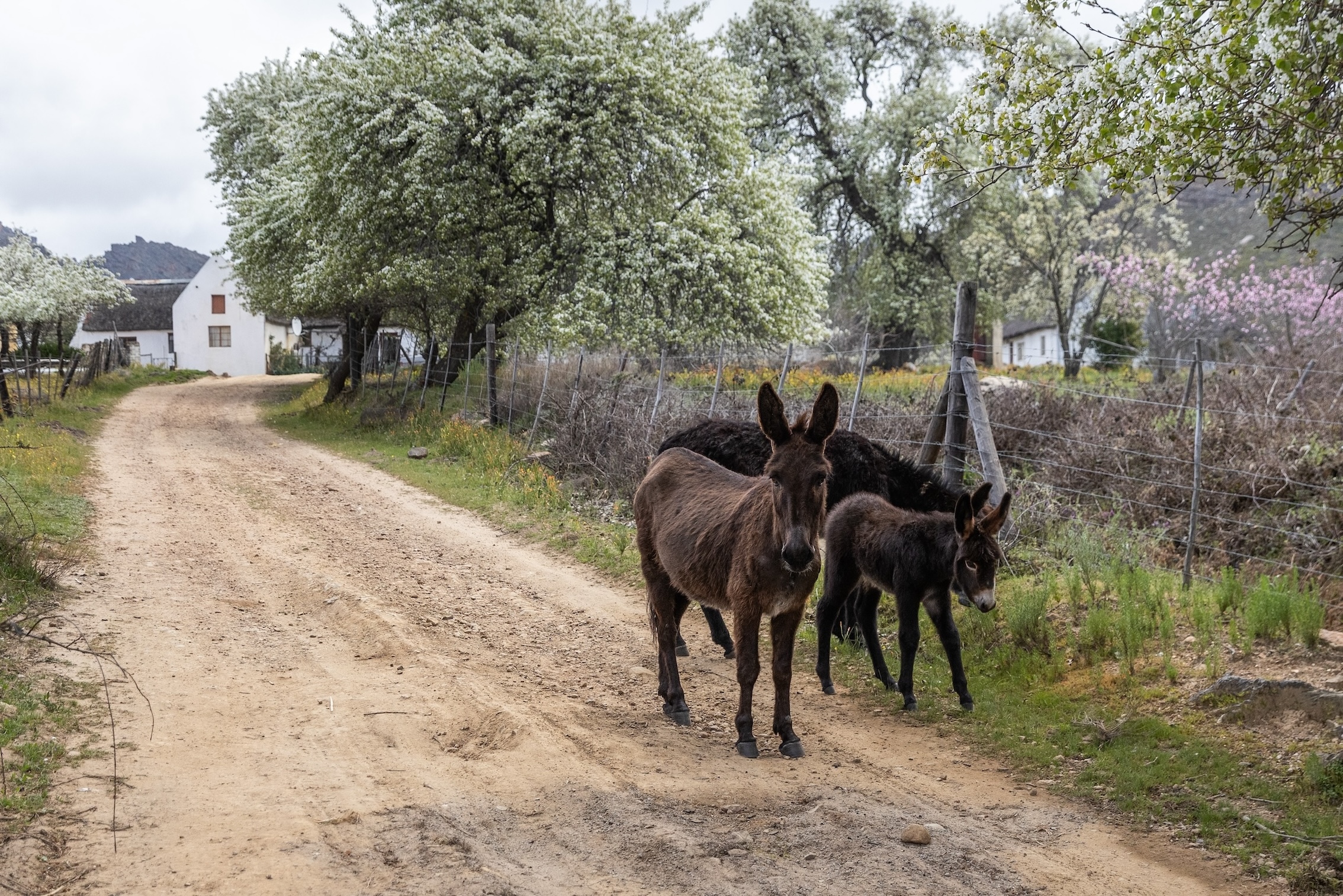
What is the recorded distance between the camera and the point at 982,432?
24.7ft

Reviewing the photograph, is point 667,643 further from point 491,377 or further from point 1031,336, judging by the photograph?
point 1031,336

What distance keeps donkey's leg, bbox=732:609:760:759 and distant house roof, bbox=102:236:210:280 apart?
18482 cm

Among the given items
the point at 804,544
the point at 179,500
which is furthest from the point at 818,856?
the point at 179,500

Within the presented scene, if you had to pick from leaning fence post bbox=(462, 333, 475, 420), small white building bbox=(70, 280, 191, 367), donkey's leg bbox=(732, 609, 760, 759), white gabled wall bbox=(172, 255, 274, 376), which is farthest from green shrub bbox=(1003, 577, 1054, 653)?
small white building bbox=(70, 280, 191, 367)

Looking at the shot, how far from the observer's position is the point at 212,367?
179 ft

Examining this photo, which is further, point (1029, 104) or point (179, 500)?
point (179, 500)

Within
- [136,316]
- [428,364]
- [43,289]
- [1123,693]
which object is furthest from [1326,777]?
[136,316]

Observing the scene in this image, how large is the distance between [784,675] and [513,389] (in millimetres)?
12950

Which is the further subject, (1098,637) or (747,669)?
(1098,637)

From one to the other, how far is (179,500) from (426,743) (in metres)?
9.17

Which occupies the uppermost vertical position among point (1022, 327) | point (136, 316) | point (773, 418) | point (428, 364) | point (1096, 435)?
point (136, 316)

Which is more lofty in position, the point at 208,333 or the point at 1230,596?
the point at 208,333

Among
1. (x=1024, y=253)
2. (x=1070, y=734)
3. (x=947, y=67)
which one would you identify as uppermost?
(x=947, y=67)

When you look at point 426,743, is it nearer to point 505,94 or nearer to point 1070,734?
point 1070,734
